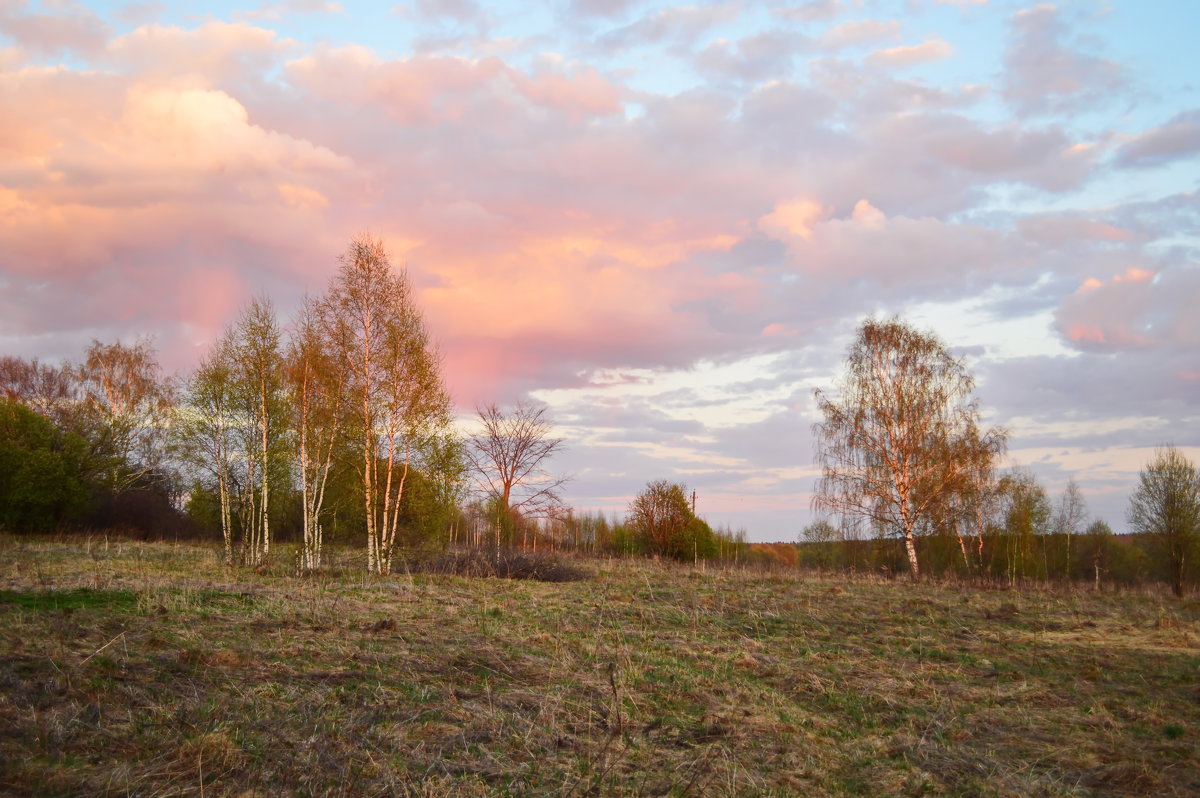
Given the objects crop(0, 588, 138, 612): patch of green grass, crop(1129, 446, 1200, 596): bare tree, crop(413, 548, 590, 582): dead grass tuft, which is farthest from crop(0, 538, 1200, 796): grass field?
crop(1129, 446, 1200, 596): bare tree

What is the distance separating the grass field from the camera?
201 inches

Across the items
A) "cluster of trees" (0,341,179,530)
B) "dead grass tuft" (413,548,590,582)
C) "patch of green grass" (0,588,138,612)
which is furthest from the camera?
"cluster of trees" (0,341,179,530)

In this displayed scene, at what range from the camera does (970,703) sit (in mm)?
7926

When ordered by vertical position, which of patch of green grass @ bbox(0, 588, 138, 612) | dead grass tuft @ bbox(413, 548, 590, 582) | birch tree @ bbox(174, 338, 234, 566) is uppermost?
birch tree @ bbox(174, 338, 234, 566)

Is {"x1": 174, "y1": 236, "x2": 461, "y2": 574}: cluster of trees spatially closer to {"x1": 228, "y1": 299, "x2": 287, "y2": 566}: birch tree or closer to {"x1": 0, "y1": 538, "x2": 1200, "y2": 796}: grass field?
{"x1": 228, "y1": 299, "x2": 287, "y2": 566}: birch tree

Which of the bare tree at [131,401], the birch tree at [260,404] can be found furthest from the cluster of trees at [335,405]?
the bare tree at [131,401]

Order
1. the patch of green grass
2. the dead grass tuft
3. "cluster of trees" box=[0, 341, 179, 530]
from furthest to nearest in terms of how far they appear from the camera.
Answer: "cluster of trees" box=[0, 341, 179, 530] < the dead grass tuft < the patch of green grass

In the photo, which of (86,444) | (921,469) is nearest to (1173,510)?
(921,469)

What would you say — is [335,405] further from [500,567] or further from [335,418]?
[500,567]

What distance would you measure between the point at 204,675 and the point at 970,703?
25.4 feet

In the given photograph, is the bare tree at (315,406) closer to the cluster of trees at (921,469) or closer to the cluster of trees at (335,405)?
the cluster of trees at (335,405)

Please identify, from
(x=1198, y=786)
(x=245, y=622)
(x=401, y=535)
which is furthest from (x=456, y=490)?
(x=1198, y=786)

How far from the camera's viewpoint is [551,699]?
22.8 ft

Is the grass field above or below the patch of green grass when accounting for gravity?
below
